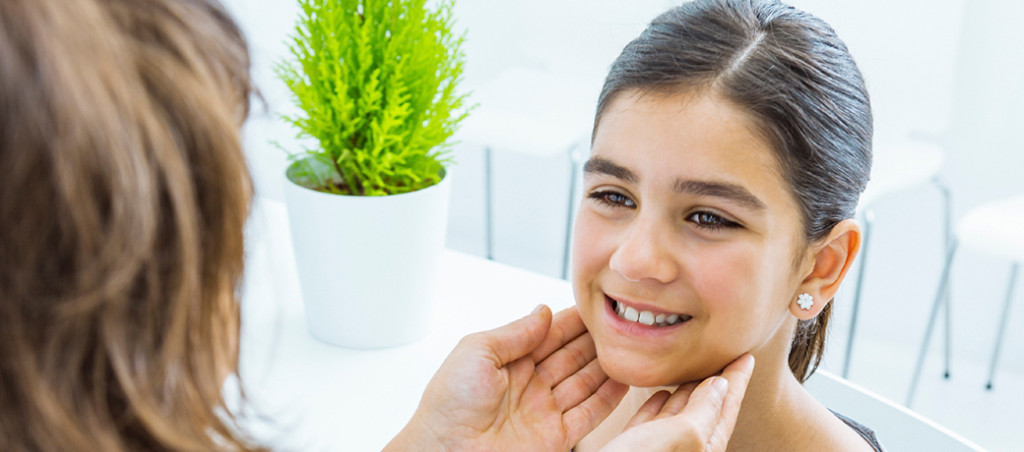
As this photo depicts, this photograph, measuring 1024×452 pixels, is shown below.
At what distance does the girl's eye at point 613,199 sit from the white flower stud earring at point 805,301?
0.22 m

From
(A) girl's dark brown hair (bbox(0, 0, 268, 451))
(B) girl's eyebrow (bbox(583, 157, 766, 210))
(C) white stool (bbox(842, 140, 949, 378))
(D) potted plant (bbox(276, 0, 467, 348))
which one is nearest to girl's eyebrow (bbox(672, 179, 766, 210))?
(B) girl's eyebrow (bbox(583, 157, 766, 210))

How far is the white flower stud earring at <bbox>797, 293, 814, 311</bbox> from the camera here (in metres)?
1.09

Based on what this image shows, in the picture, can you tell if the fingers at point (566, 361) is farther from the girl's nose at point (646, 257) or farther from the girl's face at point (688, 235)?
the girl's nose at point (646, 257)

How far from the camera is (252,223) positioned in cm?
60

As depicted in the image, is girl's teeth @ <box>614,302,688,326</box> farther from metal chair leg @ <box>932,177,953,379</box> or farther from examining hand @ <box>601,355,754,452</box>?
metal chair leg @ <box>932,177,953,379</box>

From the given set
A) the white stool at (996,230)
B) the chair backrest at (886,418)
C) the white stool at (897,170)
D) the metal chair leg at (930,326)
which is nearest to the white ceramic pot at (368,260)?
the chair backrest at (886,418)

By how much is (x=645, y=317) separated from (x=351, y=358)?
0.45m

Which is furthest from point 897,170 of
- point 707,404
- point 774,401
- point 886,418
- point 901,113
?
point 707,404

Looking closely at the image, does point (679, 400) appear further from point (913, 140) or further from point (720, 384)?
point (913, 140)

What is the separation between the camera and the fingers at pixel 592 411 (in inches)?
44.9

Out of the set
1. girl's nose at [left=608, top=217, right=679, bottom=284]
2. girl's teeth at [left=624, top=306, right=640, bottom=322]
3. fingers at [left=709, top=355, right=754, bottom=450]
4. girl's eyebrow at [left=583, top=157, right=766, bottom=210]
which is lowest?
fingers at [left=709, top=355, right=754, bottom=450]

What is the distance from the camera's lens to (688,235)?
1024mm

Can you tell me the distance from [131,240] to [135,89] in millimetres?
77

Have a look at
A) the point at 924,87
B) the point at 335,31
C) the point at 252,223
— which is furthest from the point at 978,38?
the point at 252,223
